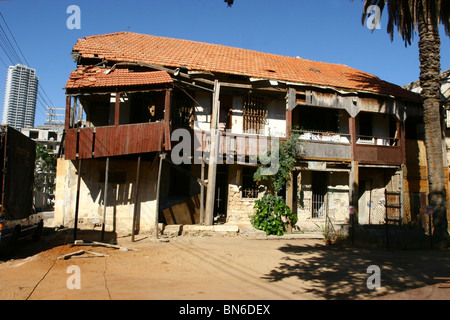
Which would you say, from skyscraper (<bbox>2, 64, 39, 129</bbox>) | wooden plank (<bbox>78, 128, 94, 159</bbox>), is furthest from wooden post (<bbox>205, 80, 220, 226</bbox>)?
skyscraper (<bbox>2, 64, 39, 129</bbox>)

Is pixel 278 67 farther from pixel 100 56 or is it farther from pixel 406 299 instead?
pixel 406 299

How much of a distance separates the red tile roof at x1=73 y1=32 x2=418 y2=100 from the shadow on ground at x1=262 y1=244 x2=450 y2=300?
8.38 meters

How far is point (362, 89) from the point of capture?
16328 millimetres

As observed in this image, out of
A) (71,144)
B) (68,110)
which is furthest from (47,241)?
(68,110)

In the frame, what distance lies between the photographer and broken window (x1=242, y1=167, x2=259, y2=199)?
16156 millimetres

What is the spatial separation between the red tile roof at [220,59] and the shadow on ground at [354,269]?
27.5 ft

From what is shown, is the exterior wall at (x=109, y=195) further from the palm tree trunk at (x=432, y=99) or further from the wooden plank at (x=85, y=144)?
the palm tree trunk at (x=432, y=99)

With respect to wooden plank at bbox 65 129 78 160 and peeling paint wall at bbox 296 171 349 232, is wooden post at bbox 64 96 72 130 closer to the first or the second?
wooden plank at bbox 65 129 78 160

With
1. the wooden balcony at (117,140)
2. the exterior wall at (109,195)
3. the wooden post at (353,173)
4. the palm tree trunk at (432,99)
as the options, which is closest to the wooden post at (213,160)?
the exterior wall at (109,195)

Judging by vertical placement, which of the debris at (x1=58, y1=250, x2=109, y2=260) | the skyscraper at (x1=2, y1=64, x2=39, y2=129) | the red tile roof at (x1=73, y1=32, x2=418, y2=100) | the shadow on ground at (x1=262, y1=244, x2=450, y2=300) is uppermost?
the skyscraper at (x1=2, y1=64, x2=39, y2=129)

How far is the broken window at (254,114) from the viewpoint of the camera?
15766 millimetres

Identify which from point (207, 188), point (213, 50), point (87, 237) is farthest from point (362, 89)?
point (87, 237)

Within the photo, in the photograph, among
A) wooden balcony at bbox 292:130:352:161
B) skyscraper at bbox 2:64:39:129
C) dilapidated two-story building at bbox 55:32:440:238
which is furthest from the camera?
skyscraper at bbox 2:64:39:129

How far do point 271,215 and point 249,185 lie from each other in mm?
2780
